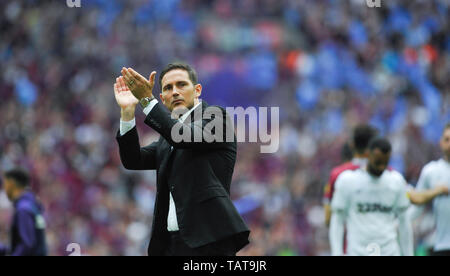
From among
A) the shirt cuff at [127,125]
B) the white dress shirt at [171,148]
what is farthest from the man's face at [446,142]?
the shirt cuff at [127,125]

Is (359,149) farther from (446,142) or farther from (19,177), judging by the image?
(19,177)

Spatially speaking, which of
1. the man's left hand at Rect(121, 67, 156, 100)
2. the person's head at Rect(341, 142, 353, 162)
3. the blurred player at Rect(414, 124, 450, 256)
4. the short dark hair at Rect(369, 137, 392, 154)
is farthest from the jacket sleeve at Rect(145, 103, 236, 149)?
the person's head at Rect(341, 142, 353, 162)

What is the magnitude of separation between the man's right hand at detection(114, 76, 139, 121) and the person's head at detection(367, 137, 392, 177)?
2678mm

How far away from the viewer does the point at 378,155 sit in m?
7.53

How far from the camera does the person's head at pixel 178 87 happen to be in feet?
18.1

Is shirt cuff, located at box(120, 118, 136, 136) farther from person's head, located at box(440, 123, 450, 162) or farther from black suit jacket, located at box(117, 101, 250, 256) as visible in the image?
person's head, located at box(440, 123, 450, 162)

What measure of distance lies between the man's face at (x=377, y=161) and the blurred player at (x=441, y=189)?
49cm

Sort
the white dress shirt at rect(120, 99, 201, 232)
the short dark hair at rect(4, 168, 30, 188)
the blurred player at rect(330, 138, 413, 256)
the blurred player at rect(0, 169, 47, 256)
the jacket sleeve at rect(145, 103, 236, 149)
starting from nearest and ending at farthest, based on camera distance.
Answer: the jacket sleeve at rect(145, 103, 236, 149) → the white dress shirt at rect(120, 99, 201, 232) → the blurred player at rect(330, 138, 413, 256) → the blurred player at rect(0, 169, 47, 256) → the short dark hair at rect(4, 168, 30, 188)

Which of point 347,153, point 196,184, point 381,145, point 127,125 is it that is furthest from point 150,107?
point 347,153

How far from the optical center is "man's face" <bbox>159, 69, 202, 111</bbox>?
18.1 ft

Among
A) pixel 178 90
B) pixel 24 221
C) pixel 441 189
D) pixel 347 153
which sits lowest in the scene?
pixel 24 221

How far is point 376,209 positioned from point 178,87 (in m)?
2.74

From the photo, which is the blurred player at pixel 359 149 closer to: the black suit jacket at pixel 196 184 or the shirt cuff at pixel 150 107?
the black suit jacket at pixel 196 184

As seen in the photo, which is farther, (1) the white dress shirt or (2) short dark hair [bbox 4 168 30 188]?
(2) short dark hair [bbox 4 168 30 188]
